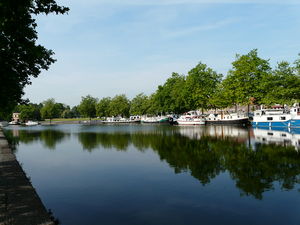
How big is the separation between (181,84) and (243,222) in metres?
96.4

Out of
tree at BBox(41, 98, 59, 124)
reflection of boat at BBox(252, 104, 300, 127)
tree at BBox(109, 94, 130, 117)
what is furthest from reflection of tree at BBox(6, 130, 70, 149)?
tree at BBox(41, 98, 59, 124)

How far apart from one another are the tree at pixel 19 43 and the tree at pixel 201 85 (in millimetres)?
78783

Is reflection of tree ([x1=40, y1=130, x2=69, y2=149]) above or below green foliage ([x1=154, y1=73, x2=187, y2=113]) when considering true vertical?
below

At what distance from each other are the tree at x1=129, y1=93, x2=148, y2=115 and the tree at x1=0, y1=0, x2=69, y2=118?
410 feet

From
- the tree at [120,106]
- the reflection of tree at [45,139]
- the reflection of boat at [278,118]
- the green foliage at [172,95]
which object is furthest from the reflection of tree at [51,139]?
the tree at [120,106]

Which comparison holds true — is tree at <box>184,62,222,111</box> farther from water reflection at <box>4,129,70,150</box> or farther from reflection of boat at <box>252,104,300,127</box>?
water reflection at <box>4,129,70,150</box>

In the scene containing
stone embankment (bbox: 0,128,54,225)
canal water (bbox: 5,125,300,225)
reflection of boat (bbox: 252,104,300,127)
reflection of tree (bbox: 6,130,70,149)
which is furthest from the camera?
reflection of boat (bbox: 252,104,300,127)

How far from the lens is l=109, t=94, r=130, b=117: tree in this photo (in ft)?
518

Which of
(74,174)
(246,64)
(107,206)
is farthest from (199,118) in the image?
(107,206)

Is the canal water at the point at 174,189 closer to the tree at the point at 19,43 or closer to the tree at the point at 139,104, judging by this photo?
the tree at the point at 19,43

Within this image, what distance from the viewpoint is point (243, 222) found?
9.68 metres

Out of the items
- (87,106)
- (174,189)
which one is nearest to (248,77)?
(174,189)

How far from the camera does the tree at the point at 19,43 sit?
35.7ft

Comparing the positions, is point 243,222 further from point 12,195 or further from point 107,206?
point 12,195
